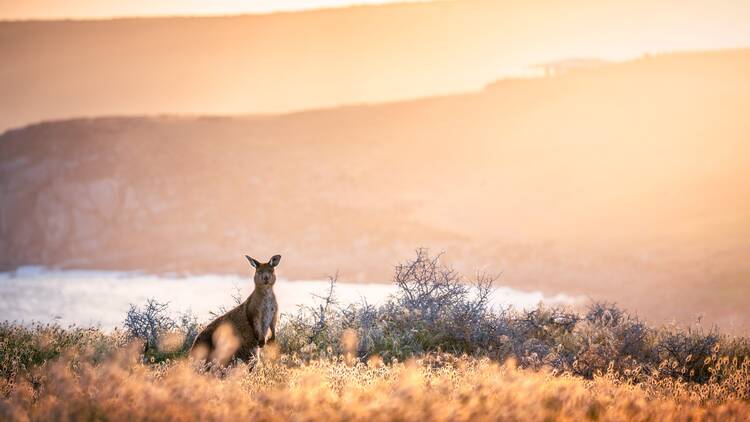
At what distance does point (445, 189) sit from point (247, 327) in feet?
244

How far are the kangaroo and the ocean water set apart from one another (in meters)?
0.72

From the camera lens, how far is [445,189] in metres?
86.0

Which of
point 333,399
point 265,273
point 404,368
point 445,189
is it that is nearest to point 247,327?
point 265,273

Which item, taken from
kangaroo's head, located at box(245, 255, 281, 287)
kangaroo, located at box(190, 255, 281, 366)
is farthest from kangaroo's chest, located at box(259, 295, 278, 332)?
kangaroo's head, located at box(245, 255, 281, 287)

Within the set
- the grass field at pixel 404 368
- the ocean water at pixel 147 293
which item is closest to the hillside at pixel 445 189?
the ocean water at pixel 147 293

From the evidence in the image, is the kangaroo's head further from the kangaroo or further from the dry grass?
the dry grass

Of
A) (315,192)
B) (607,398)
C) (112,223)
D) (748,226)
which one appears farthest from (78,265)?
(607,398)

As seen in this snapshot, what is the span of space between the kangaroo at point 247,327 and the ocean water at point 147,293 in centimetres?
72

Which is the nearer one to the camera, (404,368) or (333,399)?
(333,399)

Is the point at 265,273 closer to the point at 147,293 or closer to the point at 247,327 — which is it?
the point at 247,327

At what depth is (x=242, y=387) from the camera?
9.81 metres

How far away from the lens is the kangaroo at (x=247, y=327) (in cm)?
1191

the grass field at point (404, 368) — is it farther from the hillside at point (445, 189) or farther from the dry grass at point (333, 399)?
the hillside at point (445, 189)

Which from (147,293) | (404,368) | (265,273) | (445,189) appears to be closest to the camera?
(404,368)
